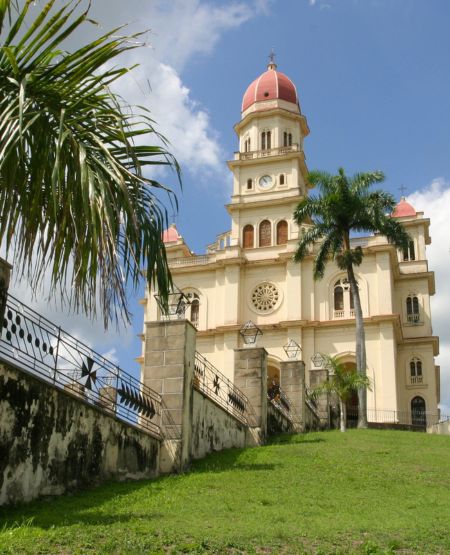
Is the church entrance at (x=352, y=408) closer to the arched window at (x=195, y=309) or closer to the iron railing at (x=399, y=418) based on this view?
the iron railing at (x=399, y=418)

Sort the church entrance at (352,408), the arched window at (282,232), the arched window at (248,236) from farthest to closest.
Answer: the arched window at (248,236) < the arched window at (282,232) < the church entrance at (352,408)

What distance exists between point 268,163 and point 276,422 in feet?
92.1

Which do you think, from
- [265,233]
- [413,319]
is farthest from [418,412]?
[265,233]

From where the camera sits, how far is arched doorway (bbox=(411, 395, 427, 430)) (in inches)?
1601

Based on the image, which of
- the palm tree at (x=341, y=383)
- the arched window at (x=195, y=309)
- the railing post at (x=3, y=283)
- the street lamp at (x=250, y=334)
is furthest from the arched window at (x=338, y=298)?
the railing post at (x=3, y=283)

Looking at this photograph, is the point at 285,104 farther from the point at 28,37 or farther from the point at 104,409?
the point at 28,37

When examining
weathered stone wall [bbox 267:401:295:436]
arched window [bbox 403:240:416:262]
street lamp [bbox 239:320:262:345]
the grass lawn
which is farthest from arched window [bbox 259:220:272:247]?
the grass lawn

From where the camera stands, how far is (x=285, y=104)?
50000 mm

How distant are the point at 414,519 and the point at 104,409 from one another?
4.83 m

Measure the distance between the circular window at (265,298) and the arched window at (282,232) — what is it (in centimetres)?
311

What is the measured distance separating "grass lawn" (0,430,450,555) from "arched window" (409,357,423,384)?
28378 mm

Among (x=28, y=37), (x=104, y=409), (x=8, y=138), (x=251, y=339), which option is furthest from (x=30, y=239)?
(x=251, y=339)

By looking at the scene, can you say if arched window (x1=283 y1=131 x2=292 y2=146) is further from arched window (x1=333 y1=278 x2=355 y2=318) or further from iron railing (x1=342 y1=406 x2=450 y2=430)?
iron railing (x1=342 y1=406 x2=450 y2=430)

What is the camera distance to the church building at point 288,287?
4106 centimetres
